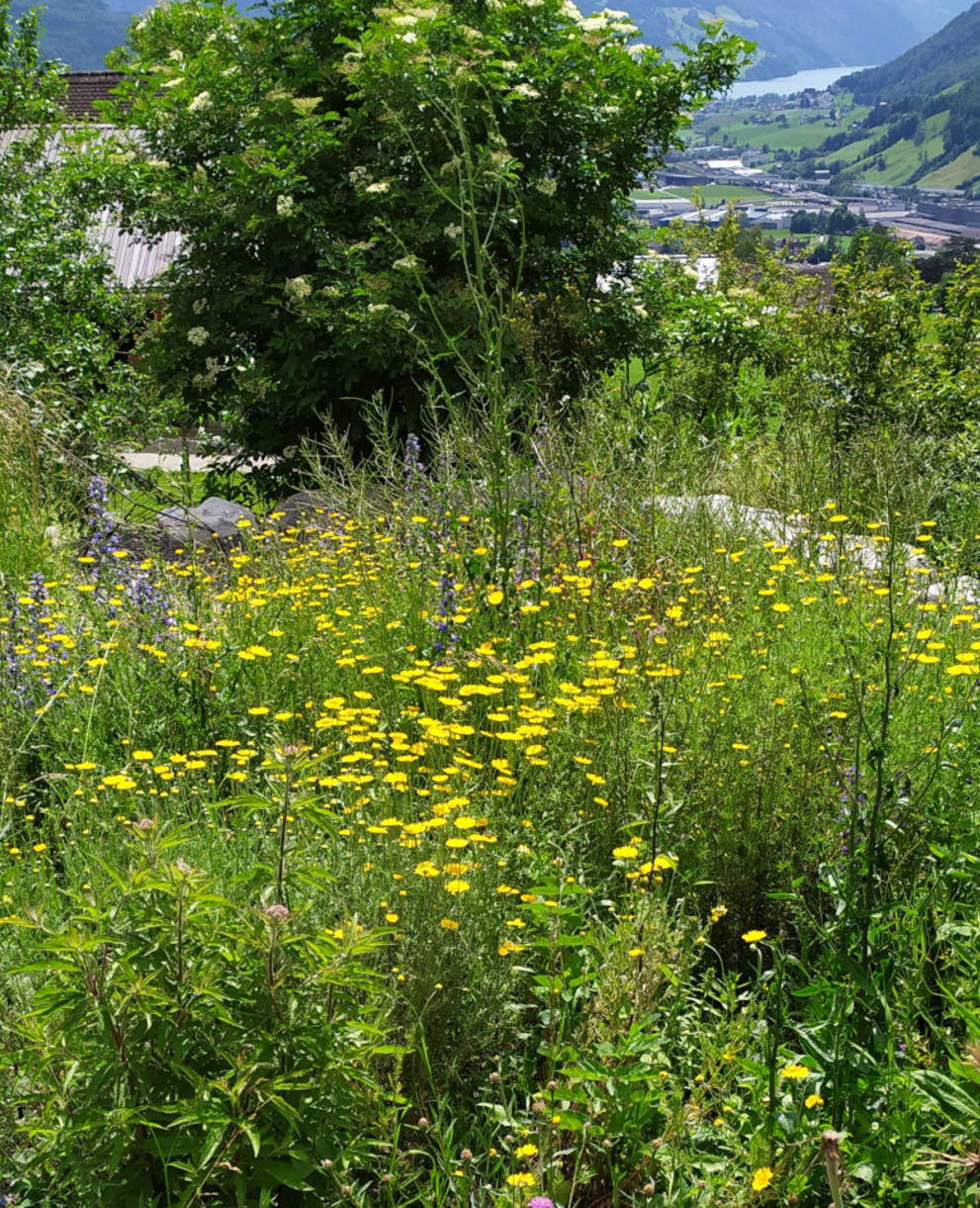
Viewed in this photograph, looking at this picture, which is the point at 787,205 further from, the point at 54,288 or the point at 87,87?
the point at 54,288

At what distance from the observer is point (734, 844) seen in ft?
9.98

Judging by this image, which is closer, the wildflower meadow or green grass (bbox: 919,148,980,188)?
the wildflower meadow

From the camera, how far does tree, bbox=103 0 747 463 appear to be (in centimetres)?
762

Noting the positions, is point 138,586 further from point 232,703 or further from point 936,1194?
point 936,1194

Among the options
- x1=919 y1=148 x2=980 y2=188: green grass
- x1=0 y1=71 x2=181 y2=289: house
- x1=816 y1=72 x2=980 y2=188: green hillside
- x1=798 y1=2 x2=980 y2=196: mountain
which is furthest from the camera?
x1=816 y1=72 x2=980 y2=188: green hillside

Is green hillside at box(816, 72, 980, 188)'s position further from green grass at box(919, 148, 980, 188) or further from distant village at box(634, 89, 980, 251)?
distant village at box(634, 89, 980, 251)

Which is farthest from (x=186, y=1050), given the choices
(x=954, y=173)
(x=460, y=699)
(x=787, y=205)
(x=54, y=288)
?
(x=954, y=173)

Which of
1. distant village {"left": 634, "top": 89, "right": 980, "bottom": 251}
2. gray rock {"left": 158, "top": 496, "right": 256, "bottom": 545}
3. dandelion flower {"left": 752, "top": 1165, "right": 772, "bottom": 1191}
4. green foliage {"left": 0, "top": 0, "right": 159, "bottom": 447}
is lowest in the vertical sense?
gray rock {"left": 158, "top": 496, "right": 256, "bottom": 545}

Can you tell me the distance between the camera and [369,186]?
755 cm

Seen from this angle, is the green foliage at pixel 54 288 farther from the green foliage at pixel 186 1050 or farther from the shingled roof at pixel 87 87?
the shingled roof at pixel 87 87

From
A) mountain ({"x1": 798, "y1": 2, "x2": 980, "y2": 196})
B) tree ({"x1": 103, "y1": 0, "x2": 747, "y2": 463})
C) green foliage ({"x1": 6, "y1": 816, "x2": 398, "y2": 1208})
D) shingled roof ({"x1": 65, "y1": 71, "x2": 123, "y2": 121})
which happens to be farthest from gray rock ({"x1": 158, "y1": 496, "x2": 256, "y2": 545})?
mountain ({"x1": 798, "y1": 2, "x2": 980, "y2": 196})

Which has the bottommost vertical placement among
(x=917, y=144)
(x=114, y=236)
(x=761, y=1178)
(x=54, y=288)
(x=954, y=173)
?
(x=761, y=1178)

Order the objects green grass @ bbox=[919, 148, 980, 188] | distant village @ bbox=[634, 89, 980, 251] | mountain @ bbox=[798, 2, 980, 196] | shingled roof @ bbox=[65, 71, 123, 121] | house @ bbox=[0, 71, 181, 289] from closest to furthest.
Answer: distant village @ bbox=[634, 89, 980, 251] → house @ bbox=[0, 71, 181, 289] → shingled roof @ bbox=[65, 71, 123, 121] → green grass @ bbox=[919, 148, 980, 188] → mountain @ bbox=[798, 2, 980, 196]

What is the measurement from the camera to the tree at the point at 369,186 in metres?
7.62
